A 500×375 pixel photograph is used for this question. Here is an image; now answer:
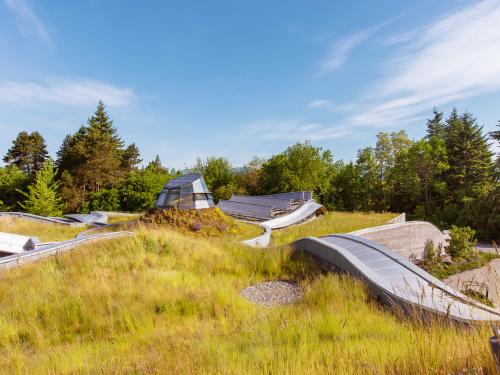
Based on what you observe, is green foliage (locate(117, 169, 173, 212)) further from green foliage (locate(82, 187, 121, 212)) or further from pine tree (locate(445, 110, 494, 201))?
pine tree (locate(445, 110, 494, 201))

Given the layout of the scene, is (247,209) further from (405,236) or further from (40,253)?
(40,253)

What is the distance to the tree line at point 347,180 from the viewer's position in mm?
31000

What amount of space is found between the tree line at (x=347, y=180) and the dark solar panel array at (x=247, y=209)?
10.1m

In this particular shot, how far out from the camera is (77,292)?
5.61 metres

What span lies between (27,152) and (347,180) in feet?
167

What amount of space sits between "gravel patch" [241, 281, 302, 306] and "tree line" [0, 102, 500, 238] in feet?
92.0

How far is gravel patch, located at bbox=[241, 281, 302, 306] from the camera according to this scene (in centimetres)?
583

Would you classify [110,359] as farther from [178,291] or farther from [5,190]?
[5,190]

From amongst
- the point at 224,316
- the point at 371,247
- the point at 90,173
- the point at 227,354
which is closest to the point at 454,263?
the point at 371,247

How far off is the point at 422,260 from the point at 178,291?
14.3 m

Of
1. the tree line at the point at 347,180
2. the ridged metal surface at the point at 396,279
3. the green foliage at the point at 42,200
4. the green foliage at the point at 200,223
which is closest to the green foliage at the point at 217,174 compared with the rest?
the tree line at the point at 347,180

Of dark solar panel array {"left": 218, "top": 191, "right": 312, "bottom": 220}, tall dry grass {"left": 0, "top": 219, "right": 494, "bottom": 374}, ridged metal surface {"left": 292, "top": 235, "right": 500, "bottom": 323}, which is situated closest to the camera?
tall dry grass {"left": 0, "top": 219, "right": 494, "bottom": 374}

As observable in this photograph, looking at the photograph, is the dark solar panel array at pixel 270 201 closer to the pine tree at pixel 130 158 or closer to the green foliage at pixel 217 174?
the green foliage at pixel 217 174

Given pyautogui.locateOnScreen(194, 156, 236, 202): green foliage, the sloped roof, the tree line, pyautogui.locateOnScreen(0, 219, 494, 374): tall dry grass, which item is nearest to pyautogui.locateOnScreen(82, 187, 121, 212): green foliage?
the tree line
